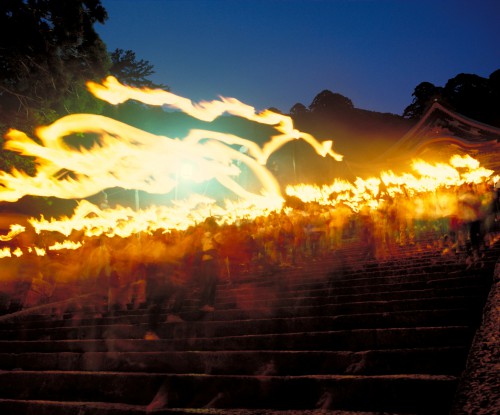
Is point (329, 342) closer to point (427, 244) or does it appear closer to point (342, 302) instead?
point (342, 302)

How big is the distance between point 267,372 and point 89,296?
657 cm

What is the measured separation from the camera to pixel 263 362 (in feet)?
13.5

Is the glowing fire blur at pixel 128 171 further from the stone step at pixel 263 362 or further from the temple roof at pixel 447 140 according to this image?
the stone step at pixel 263 362

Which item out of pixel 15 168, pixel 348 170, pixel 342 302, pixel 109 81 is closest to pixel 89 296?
pixel 342 302

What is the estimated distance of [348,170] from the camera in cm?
3028

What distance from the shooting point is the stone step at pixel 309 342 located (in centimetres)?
386

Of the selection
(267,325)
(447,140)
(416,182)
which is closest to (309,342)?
(267,325)

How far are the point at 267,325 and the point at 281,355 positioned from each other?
1.11 meters

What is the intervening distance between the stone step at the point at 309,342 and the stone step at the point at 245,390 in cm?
74

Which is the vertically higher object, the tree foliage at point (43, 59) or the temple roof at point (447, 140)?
the tree foliage at point (43, 59)

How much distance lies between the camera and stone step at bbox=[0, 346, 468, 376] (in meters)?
3.47

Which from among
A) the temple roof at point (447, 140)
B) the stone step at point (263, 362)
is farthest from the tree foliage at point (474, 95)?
the stone step at point (263, 362)

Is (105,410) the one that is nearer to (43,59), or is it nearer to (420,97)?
(43,59)

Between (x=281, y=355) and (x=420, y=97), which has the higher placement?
(x=420, y=97)
